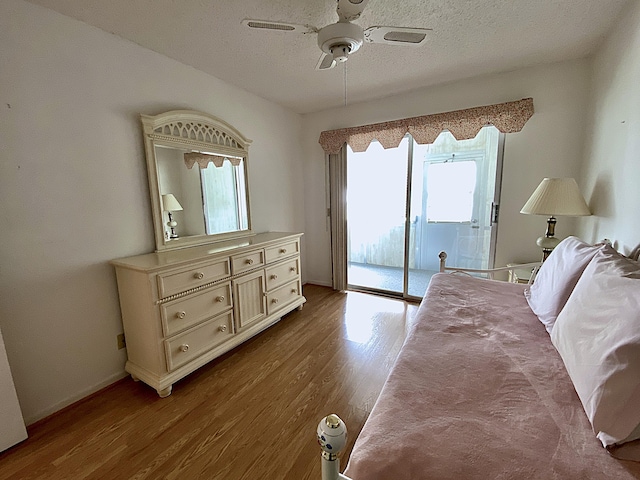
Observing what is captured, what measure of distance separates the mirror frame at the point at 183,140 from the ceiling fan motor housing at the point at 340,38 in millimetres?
1354

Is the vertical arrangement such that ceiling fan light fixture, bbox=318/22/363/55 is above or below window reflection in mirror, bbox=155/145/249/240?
above

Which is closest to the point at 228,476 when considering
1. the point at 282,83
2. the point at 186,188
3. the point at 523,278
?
the point at 186,188

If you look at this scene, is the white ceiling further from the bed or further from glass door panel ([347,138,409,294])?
the bed

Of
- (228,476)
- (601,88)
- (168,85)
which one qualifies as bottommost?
(228,476)

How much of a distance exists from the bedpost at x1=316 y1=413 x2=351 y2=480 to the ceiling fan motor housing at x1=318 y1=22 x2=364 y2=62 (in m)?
1.73

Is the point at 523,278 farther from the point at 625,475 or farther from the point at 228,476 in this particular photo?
the point at 228,476

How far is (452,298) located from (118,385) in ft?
7.86

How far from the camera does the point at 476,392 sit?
946 millimetres

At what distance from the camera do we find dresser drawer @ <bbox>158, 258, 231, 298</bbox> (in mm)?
1782

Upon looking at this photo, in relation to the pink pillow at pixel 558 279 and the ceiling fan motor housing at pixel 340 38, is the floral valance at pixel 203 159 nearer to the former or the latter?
the ceiling fan motor housing at pixel 340 38

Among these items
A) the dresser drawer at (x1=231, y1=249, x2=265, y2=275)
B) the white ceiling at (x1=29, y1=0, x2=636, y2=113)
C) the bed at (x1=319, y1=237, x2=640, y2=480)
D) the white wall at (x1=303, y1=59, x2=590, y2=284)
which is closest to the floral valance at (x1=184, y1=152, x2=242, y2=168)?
the white ceiling at (x1=29, y1=0, x2=636, y2=113)

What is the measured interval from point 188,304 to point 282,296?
109 cm

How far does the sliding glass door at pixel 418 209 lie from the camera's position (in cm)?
301

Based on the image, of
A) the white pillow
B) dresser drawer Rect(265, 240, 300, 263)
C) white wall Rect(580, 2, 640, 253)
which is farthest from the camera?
dresser drawer Rect(265, 240, 300, 263)
